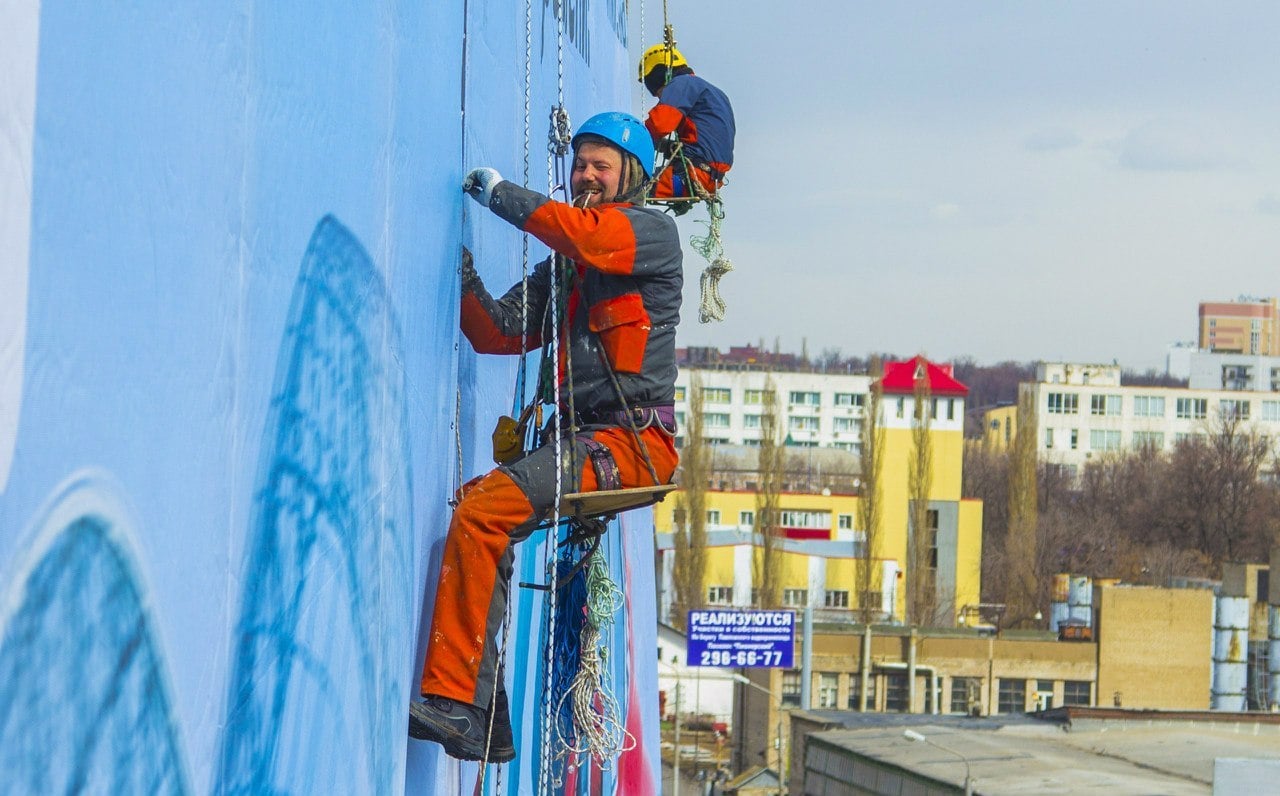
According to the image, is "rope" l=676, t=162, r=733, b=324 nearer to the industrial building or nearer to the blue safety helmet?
the blue safety helmet

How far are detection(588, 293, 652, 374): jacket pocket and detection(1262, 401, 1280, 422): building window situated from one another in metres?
123

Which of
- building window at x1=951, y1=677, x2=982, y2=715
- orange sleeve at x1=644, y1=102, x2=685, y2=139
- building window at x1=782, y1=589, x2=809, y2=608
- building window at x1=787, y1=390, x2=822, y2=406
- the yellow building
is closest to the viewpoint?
orange sleeve at x1=644, y1=102, x2=685, y2=139

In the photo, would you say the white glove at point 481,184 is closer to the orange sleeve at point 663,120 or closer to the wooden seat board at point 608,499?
the wooden seat board at point 608,499

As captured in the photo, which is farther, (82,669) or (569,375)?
(569,375)

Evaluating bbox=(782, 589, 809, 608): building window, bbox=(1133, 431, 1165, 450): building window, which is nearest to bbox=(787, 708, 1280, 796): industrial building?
bbox=(782, 589, 809, 608): building window

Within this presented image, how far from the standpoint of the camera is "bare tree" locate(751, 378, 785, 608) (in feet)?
179

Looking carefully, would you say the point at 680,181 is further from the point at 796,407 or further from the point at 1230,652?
the point at 796,407

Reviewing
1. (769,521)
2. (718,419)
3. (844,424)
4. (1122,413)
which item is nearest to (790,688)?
(769,521)

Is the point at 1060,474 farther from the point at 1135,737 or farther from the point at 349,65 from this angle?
the point at 349,65

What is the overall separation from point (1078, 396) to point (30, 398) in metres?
120

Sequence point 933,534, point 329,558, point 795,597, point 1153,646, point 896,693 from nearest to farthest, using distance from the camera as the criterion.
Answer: point 329,558, point 896,693, point 1153,646, point 795,597, point 933,534

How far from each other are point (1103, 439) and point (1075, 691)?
75.2 m

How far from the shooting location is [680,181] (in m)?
8.39

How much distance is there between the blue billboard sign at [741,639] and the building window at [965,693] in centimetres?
789
